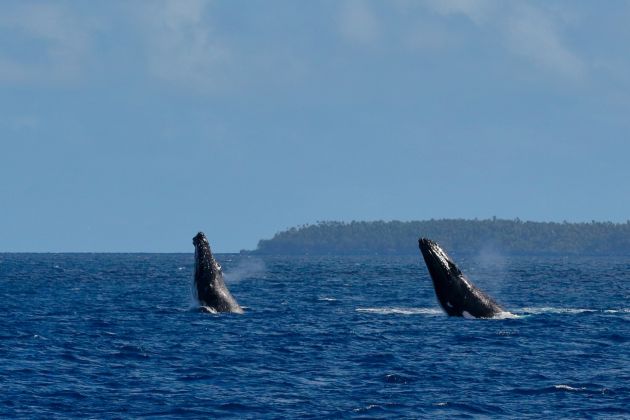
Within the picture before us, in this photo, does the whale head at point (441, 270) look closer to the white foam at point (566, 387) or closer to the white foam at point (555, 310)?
the white foam at point (555, 310)

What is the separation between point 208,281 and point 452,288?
35.0ft

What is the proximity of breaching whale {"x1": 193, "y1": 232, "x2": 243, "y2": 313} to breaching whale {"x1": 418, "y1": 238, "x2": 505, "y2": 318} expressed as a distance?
352 inches

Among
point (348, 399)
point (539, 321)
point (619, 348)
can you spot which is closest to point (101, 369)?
point (348, 399)

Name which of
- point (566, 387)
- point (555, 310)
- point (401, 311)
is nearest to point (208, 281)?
point (401, 311)

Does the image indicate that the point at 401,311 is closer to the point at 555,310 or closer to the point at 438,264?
the point at 555,310

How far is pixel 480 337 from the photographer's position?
131 feet

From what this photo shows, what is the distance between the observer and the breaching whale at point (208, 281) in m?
47.2

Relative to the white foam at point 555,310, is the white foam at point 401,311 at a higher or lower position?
lower

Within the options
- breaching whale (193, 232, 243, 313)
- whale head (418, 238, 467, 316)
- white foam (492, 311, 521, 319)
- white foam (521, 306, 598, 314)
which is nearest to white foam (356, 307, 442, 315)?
white foam (492, 311, 521, 319)

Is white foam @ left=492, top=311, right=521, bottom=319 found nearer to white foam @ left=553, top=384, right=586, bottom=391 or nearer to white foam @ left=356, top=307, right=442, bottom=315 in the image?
white foam @ left=356, top=307, right=442, bottom=315

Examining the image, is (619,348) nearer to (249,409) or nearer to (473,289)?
(473,289)

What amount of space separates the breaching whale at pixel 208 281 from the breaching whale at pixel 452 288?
8.94m

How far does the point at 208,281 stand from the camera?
159 ft

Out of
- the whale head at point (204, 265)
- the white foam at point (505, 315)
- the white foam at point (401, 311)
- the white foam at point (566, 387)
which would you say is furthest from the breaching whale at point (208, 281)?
the white foam at point (566, 387)
